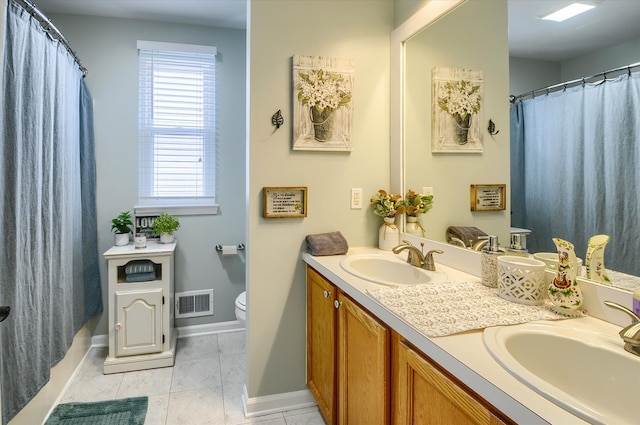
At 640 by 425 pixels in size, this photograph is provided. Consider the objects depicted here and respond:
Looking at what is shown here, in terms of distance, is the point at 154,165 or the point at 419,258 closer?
the point at 419,258

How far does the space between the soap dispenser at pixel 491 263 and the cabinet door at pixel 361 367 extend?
1.51 ft

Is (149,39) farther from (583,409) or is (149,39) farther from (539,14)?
(583,409)

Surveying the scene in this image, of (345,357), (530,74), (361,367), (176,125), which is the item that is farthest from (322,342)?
(176,125)

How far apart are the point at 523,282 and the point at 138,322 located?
2.40 meters

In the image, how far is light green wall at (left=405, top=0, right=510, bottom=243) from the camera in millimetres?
1461

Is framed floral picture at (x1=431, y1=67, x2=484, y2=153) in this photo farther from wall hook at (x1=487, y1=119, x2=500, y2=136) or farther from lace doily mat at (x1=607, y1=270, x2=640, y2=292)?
lace doily mat at (x1=607, y1=270, x2=640, y2=292)

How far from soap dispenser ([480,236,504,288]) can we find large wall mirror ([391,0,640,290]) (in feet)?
0.36

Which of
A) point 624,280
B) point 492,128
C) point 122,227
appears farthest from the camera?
point 122,227

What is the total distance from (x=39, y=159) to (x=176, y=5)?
1548 millimetres

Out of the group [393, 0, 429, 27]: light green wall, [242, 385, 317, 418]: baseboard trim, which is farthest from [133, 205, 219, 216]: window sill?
[393, 0, 429, 27]: light green wall

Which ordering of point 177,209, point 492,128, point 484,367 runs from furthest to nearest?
point 177,209
point 492,128
point 484,367

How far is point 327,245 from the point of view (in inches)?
76.4

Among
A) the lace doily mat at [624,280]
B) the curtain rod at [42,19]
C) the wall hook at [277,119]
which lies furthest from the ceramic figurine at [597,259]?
the curtain rod at [42,19]

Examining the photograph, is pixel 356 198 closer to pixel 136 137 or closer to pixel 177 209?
pixel 177 209
